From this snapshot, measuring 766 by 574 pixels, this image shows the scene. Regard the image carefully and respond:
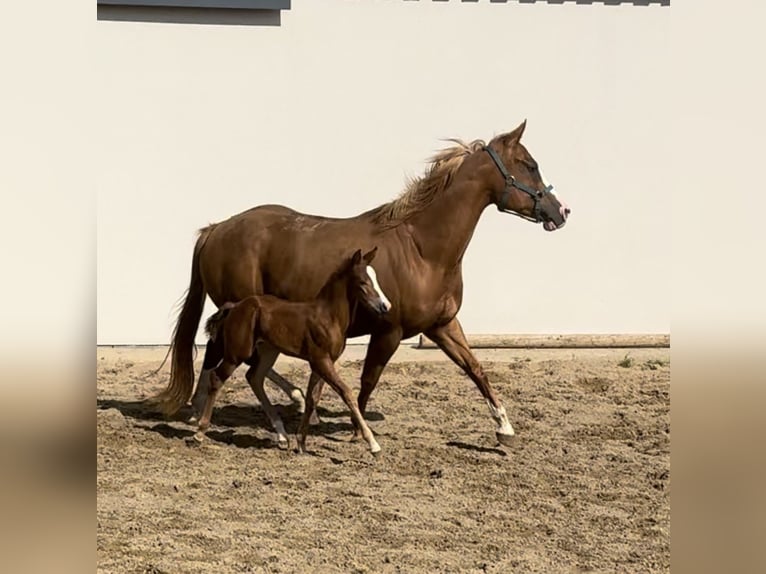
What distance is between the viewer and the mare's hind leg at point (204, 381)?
582 centimetres

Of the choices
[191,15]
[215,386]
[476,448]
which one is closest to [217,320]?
[215,386]

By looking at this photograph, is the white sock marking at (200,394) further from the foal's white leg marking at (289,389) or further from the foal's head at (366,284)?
the foal's head at (366,284)

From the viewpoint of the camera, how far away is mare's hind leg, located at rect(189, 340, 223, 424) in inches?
229

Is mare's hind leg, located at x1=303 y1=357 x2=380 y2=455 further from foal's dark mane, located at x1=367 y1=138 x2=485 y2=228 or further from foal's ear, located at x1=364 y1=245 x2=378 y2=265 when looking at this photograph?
foal's dark mane, located at x1=367 y1=138 x2=485 y2=228

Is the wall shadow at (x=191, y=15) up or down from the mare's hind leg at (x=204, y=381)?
up

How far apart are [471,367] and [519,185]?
1.16 meters

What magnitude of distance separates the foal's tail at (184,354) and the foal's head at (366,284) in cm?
139

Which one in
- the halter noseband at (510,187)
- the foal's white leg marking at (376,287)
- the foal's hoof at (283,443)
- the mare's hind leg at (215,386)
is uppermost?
the halter noseband at (510,187)

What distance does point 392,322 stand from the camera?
5.20 m

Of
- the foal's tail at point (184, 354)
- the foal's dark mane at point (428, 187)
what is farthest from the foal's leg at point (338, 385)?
the foal's tail at point (184, 354)

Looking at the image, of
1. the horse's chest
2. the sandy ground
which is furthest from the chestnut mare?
the sandy ground

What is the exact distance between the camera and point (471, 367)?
216 inches
